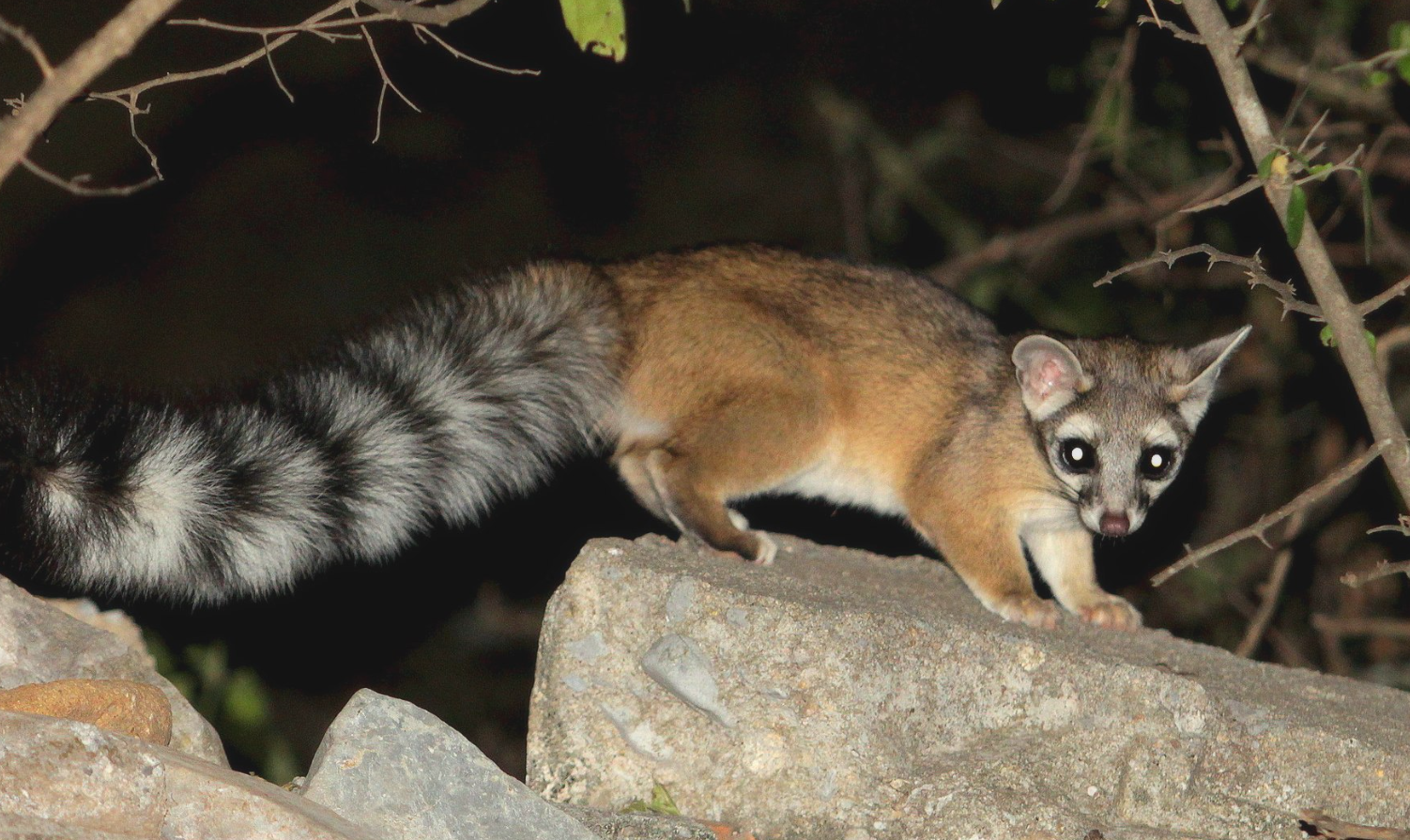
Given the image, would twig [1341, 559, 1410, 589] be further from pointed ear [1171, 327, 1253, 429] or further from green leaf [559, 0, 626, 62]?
green leaf [559, 0, 626, 62]

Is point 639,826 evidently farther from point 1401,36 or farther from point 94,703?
point 1401,36

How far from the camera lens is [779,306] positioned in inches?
191

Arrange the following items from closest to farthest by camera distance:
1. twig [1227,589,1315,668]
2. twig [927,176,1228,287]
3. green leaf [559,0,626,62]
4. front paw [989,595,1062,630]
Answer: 1. green leaf [559,0,626,62]
2. front paw [989,595,1062,630]
3. twig [927,176,1228,287]
4. twig [1227,589,1315,668]

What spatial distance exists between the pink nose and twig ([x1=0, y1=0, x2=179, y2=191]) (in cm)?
296

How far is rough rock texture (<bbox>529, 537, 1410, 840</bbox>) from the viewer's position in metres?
3.25

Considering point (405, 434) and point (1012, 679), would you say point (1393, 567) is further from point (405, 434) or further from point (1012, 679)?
point (405, 434)

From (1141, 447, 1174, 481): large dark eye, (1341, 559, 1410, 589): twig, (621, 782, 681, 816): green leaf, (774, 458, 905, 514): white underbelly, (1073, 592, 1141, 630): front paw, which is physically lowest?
(1073, 592, 1141, 630): front paw

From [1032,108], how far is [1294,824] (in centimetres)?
659

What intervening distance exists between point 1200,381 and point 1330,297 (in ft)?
3.23

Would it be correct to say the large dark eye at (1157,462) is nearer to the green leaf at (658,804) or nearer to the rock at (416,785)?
the green leaf at (658,804)

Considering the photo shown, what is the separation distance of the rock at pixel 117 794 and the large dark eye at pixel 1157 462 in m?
2.93

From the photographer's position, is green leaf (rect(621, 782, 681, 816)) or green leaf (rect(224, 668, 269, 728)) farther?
green leaf (rect(224, 668, 269, 728))

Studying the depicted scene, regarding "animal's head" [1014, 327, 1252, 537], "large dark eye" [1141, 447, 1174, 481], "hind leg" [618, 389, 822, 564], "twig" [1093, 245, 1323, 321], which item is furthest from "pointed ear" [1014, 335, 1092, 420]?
"twig" [1093, 245, 1323, 321]

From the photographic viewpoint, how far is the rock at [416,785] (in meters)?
2.72
